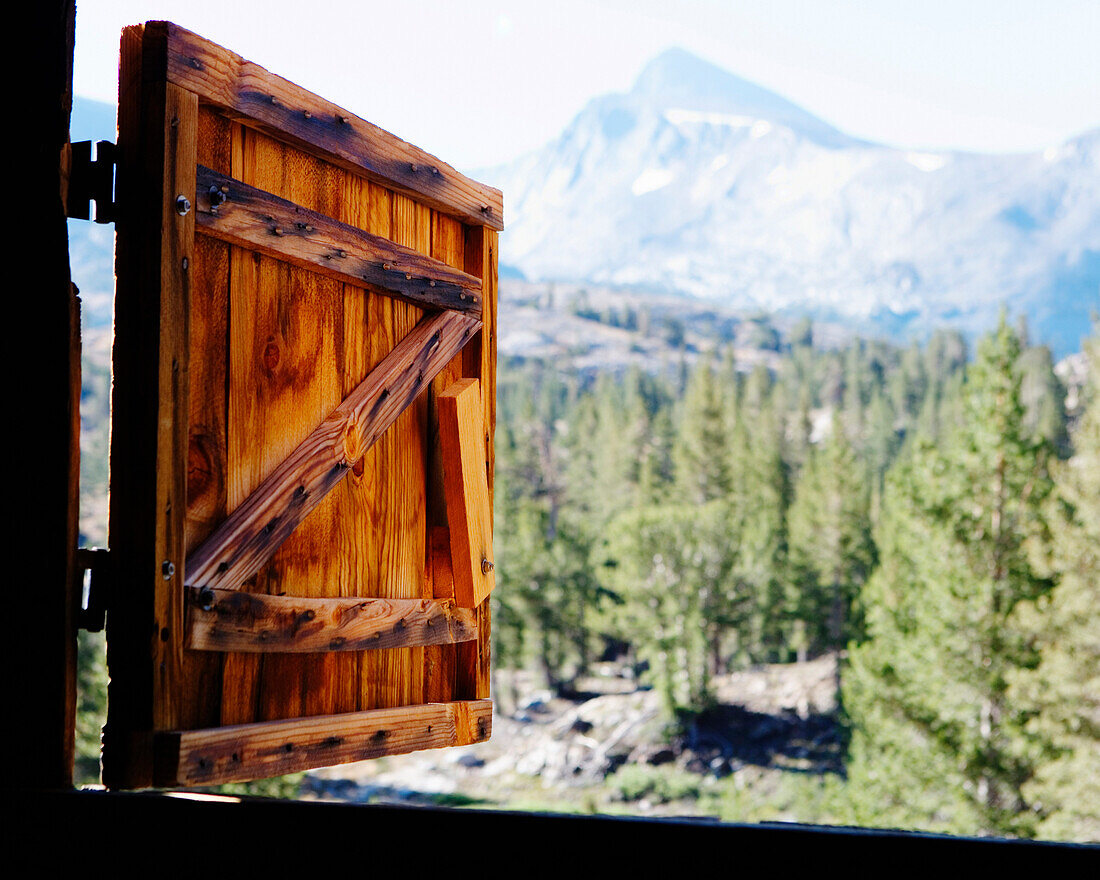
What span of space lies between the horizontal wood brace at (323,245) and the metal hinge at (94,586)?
2.38 feet

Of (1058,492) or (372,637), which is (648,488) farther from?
(372,637)

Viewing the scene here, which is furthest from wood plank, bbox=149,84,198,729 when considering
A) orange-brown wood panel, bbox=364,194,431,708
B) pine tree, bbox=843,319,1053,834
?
pine tree, bbox=843,319,1053,834

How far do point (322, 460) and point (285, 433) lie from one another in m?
0.12

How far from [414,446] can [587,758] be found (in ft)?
137

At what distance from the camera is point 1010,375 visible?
2062 cm

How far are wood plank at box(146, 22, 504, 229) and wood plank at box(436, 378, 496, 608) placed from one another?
606 millimetres

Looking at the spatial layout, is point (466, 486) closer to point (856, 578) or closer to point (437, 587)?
point (437, 587)

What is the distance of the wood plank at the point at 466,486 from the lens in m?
3.09

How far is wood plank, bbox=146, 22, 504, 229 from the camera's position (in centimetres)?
219

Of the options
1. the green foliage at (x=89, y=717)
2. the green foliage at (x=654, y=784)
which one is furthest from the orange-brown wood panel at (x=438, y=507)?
the green foliage at (x=654, y=784)

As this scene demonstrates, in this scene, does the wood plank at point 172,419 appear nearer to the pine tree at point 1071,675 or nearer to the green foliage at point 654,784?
the pine tree at point 1071,675

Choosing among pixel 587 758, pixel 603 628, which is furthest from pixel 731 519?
pixel 587 758

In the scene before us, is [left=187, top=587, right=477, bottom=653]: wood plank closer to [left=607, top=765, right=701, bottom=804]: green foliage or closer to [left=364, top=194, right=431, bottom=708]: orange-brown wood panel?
[left=364, top=194, right=431, bottom=708]: orange-brown wood panel

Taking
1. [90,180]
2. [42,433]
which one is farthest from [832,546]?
[42,433]
